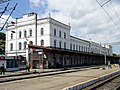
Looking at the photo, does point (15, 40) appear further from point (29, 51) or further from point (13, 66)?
point (13, 66)

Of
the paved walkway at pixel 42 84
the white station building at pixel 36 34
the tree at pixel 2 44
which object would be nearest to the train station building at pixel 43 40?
the white station building at pixel 36 34

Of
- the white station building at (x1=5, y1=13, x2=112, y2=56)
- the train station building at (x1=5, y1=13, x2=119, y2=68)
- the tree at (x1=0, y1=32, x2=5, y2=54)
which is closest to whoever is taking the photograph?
the train station building at (x1=5, y1=13, x2=119, y2=68)

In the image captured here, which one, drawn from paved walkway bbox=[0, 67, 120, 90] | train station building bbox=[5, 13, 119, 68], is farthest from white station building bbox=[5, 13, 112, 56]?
paved walkway bbox=[0, 67, 120, 90]

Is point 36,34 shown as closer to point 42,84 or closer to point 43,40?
point 43,40

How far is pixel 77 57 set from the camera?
213 feet

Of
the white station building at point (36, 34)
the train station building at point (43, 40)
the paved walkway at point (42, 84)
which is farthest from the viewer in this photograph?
the white station building at point (36, 34)

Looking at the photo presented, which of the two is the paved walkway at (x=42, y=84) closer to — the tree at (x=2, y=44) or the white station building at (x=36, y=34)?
the white station building at (x=36, y=34)

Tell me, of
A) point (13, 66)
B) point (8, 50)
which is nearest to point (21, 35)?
point (8, 50)

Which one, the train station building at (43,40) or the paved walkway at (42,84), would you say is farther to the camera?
the train station building at (43,40)

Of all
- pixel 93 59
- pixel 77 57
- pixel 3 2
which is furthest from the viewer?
pixel 93 59

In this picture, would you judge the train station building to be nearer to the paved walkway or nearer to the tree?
the tree

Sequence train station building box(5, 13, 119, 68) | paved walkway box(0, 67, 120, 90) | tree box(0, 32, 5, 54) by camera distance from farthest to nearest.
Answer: tree box(0, 32, 5, 54), train station building box(5, 13, 119, 68), paved walkway box(0, 67, 120, 90)

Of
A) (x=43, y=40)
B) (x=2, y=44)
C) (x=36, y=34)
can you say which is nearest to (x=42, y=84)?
(x=43, y=40)

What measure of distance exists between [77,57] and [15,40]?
61.5 ft
